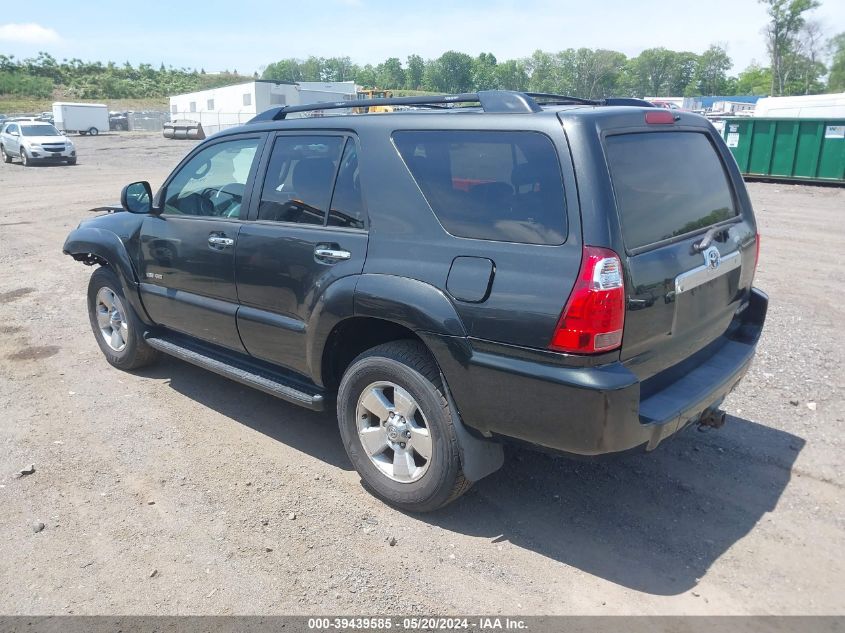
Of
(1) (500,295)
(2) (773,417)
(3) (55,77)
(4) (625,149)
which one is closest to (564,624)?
(1) (500,295)

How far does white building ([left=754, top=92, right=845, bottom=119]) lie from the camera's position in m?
26.7

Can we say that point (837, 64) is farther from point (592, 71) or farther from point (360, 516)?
point (360, 516)

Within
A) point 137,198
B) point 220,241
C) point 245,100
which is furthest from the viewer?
point 245,100

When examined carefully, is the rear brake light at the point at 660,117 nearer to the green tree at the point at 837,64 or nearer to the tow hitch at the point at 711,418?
the tow hitch at the point at 711,418

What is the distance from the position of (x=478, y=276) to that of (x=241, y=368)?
205 cm

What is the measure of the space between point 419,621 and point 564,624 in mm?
589

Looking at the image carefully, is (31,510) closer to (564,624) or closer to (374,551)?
(374,551)

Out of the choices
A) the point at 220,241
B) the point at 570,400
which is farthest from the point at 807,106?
the point at 570,400

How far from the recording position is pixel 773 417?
4734mm

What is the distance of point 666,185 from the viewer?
3.40 metres

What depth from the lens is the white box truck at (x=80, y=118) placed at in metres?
52.3

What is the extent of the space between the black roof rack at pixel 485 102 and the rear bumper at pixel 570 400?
113 cm

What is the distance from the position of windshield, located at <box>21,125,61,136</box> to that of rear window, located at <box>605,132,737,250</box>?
31.4m

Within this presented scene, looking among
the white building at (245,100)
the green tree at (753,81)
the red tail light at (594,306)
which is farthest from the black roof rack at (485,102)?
the green tree at (753,81)
